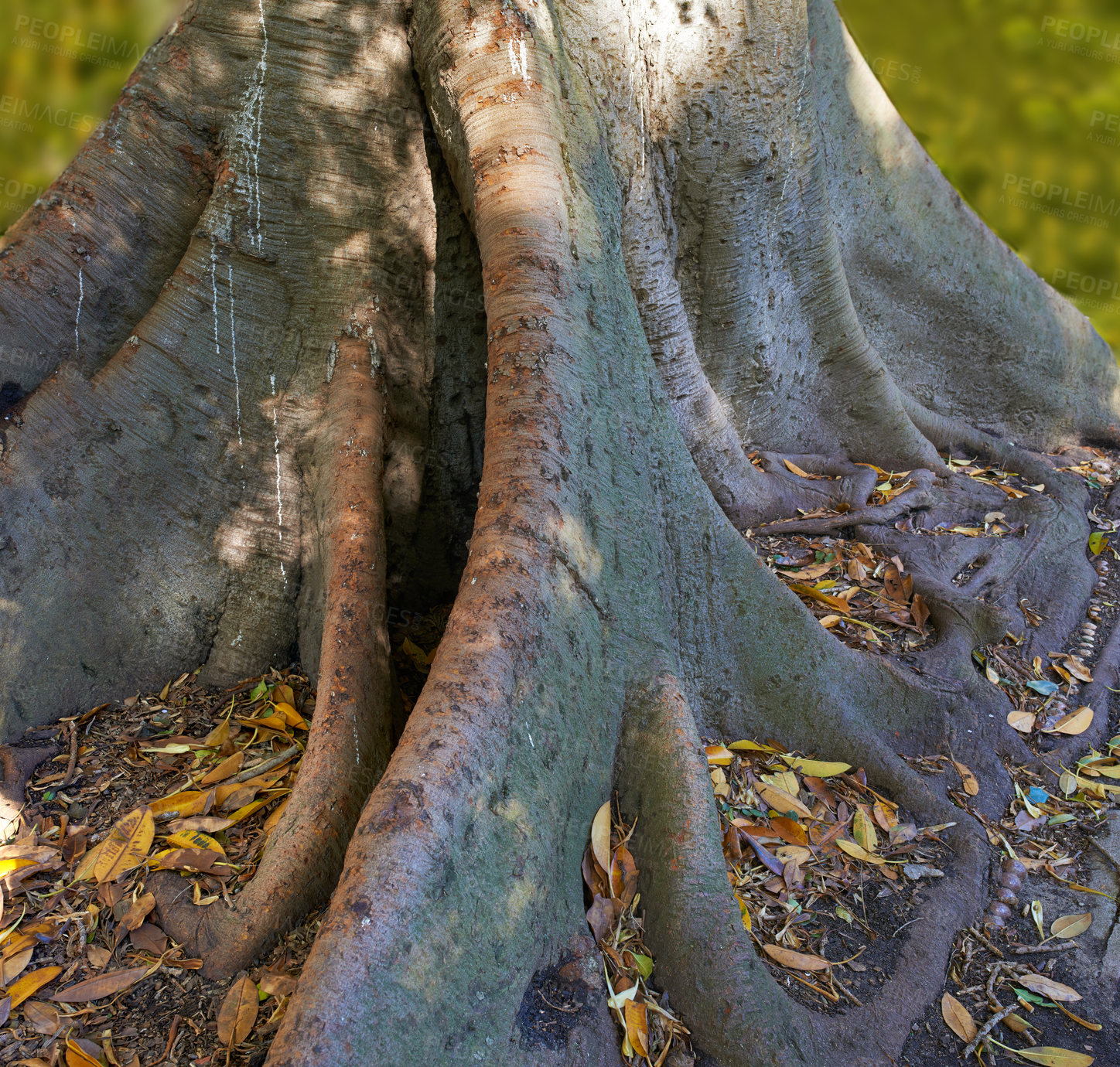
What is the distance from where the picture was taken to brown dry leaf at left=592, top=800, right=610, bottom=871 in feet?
7.09

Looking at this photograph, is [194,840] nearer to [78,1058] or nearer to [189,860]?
[189,860]

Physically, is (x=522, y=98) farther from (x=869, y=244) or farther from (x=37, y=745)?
(x=869, y=244)

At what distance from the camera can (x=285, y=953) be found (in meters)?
2.02

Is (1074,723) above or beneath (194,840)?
beneath

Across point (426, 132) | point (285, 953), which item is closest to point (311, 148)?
point (426, 132)

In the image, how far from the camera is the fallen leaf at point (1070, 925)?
101 inches

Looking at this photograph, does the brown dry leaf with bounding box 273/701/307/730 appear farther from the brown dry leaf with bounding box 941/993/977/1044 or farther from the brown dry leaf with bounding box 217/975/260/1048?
the brown dry leaf with bounding box 941/993/977/1044

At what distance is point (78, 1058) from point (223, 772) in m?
0.84

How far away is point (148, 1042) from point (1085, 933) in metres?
2.57

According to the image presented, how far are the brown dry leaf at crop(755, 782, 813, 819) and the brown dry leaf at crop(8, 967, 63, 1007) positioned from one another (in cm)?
193

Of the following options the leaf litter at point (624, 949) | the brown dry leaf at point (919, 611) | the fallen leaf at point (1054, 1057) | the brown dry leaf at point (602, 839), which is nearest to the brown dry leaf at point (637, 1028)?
the leaf litter at point (624, 949)

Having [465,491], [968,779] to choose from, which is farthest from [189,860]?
[968,779]

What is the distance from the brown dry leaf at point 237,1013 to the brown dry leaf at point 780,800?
152 centimetres

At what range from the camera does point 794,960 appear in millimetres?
2291
